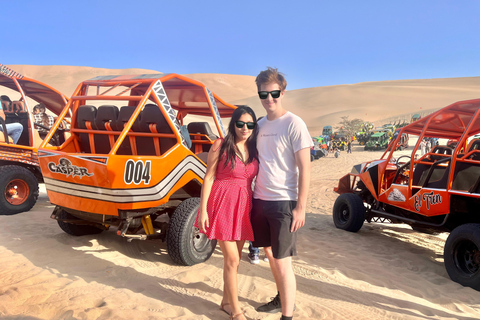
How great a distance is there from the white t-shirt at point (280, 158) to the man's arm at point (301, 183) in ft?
0.20

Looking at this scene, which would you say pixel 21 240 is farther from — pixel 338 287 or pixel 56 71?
pixel 56 71

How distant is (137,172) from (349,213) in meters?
4.45

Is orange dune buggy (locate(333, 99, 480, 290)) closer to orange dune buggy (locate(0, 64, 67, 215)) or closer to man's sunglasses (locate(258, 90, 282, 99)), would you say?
man's sunglasses (locate(258, 90, 282, 99))

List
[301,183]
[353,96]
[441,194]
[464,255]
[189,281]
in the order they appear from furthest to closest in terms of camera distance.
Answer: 1. [353,96]
2. [441,194]
3. [464,255]
4. [189,281]
5. [301,183]

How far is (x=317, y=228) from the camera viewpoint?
765 centimetres

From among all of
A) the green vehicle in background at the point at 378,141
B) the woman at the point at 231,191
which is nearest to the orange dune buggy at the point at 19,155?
the woman at the point at 231,191

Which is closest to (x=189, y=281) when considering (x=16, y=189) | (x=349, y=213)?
(x=349, y=213)

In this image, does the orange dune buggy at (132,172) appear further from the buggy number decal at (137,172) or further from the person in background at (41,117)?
the person in background at (41,117)

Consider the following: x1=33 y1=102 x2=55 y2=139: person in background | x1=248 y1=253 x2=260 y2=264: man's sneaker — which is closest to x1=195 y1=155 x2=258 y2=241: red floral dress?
x1=248 y1=253 x2=260 y2=264: man's sneaker

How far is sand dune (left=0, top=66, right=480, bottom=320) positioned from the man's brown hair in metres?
1.98

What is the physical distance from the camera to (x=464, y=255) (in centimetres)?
490

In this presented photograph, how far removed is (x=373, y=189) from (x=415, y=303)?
3.26m

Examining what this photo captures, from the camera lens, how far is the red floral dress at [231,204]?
3.11 meters

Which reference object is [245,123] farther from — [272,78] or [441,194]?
[441,194]
